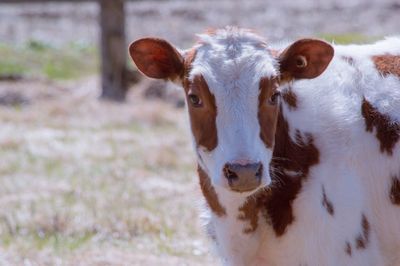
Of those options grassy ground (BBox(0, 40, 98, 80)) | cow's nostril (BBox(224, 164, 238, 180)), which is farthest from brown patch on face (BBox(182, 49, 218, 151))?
grassy ground (BBox(0, 40, 98, 80))

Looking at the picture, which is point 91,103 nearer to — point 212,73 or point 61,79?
point 61,79

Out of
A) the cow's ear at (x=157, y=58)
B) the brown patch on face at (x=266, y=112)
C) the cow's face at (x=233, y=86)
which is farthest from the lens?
the cow's ear at (x=157, y=58)

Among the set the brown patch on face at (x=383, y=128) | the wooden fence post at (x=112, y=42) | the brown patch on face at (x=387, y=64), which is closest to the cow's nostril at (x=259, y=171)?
the brown patch on face at (x=383, y=128)

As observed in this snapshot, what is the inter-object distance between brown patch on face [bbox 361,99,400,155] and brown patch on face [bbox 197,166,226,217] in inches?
36.7

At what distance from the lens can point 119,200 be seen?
418 inches

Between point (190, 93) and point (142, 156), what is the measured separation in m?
7.29

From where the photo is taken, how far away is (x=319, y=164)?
5.89 metres

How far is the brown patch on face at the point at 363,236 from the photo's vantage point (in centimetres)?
575

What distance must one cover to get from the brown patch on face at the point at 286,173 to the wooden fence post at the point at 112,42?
1329 centimetres

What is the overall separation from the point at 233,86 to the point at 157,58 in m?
0.61

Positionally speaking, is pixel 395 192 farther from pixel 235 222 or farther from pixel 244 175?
pixel 244 175

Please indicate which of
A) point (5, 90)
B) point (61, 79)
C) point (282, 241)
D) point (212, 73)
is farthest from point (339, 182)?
point (61, 79)

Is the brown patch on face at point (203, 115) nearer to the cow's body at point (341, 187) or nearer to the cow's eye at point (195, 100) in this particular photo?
the cow's eye at point (195, 100)

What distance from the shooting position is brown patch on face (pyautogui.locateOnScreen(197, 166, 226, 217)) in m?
6.02
